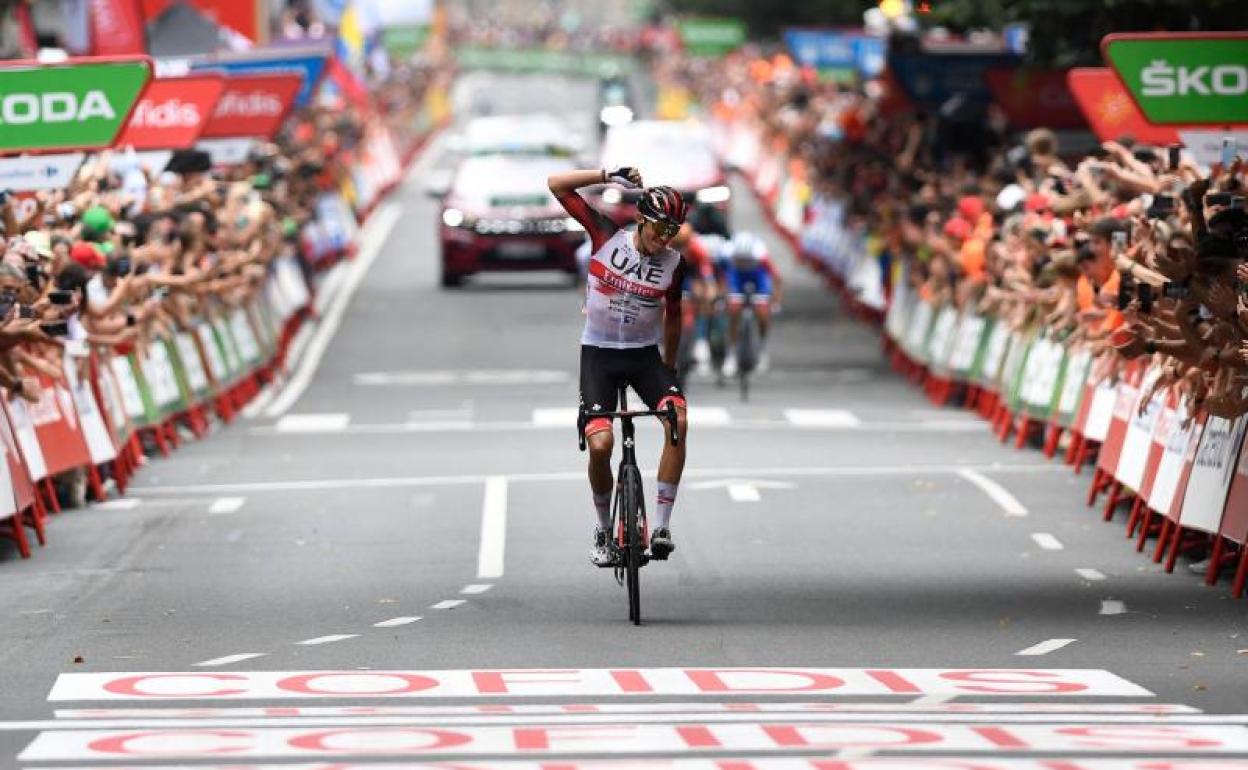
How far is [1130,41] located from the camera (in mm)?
21203

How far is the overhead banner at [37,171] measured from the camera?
21.3 m

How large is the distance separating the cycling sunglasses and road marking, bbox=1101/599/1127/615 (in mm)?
2789

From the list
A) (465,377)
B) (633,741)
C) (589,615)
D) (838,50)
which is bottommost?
(465,377)

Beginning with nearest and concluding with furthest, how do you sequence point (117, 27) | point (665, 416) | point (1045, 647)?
point (1045, 647)
point (665, 416)
point (117, 27)

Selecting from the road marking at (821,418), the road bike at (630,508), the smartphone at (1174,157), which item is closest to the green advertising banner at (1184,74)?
the smartphone at (1174,157)

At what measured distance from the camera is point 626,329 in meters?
15.5

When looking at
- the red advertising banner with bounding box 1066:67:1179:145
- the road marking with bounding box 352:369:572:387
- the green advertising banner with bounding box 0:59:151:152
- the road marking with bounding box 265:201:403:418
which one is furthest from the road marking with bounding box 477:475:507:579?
the road marking with bounding box 352:369:572:387

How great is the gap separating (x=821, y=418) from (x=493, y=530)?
9459 millimetres

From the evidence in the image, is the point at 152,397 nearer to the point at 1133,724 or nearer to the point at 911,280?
the point at 911,280

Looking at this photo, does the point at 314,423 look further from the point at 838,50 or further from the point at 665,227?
the point at 838,50

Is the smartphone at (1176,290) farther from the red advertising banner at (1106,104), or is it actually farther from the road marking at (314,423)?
the road marking at (314,423)

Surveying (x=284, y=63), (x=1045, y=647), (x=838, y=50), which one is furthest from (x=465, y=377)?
(x=838, y=50)

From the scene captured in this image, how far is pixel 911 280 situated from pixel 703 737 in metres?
22.5

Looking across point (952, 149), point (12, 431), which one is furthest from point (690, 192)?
point (12, 431)
